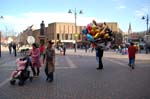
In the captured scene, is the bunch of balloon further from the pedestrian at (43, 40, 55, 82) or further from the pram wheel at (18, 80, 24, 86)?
the pram wheel at (18, 80, 24, 86)

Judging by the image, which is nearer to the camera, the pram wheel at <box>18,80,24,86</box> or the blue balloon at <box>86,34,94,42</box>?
the pram wheel at <box>18,80,24,86</box>

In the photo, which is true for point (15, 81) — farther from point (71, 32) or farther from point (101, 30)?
point (71, 32)

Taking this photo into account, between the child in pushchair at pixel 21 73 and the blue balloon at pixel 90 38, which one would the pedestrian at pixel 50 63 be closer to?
the child in pushchair at pixel 21 73

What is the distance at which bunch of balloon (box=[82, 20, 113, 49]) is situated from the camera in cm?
2081

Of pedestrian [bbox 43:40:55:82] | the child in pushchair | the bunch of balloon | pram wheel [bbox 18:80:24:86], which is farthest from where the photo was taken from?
the bunch of balloon

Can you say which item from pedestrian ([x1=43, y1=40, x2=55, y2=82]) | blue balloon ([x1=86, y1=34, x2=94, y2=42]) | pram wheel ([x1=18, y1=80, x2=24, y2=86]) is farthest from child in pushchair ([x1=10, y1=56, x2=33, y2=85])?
blue balloon ([x1=86, y1=34, x2=94, y2=42])

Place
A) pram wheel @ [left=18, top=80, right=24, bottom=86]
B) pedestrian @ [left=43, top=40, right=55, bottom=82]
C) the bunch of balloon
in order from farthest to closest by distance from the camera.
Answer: the bunch of balloon
pedestrian @ [left=43, top=40, right=55, bottom=82]
pram wheel @ [left=18, top=80, right=24, bottom=86]

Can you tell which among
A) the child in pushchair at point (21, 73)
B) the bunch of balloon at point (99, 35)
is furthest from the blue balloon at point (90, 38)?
the child in pushchair at point (21, 73)

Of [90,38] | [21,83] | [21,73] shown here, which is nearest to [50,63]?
[21,73]

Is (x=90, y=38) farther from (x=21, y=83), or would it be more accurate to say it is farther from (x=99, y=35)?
(x=21, y=83)

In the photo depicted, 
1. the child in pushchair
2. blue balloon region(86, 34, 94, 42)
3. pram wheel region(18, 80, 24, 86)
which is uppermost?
blue balloon region(86, 34, 94, 42)

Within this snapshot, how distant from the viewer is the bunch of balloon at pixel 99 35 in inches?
819

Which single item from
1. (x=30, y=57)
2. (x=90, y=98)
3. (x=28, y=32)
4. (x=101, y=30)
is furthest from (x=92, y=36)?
(x=28, y=32)

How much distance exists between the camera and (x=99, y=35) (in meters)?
20.9
